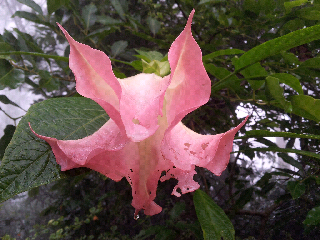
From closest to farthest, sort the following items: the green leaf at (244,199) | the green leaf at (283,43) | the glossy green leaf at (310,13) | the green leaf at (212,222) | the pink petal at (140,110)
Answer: the pink petal at (140,110), the green leaf at (283,43), the green leaf at (212,222), the glossy green leaf at (310,13), the green leaf at (244,199)

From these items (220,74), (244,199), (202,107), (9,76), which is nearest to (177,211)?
(244,199)

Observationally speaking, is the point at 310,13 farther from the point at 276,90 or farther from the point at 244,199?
the point at 244,199

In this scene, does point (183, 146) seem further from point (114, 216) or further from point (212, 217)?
point (114, 216)

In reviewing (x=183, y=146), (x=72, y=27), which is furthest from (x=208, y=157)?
(x=72, y=27)

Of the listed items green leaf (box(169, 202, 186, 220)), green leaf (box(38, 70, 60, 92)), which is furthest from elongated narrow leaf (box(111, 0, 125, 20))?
green leaf (box(169, 202, 186, 220))

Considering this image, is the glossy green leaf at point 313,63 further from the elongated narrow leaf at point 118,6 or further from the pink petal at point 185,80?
the elongated narrow leaf at point 118,6


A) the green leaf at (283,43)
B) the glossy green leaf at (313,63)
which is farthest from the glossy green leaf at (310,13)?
the green leaf at (283,43)

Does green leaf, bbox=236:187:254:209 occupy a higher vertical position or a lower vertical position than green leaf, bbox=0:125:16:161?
lower

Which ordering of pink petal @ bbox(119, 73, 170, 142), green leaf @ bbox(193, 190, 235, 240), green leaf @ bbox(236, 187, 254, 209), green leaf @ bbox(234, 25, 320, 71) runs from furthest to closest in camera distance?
1. green leaf @ bbox(236, 187, 254, 209)
2. green leaf @ bbox(193, 190, 235, 240)
3. green leaf @ bbox(234, 25, 320, 71)
4. pink petal @ bbox(119, 73, 170, 142)

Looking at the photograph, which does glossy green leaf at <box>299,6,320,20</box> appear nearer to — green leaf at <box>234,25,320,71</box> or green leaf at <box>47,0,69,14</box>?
green leaf at <box>234,25,320,71</box>

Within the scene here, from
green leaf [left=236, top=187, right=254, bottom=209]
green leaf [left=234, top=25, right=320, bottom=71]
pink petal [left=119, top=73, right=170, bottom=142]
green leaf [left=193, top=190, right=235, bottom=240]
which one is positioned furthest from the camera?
green leaf [left=236, top=187, right=254, bottom=209]
